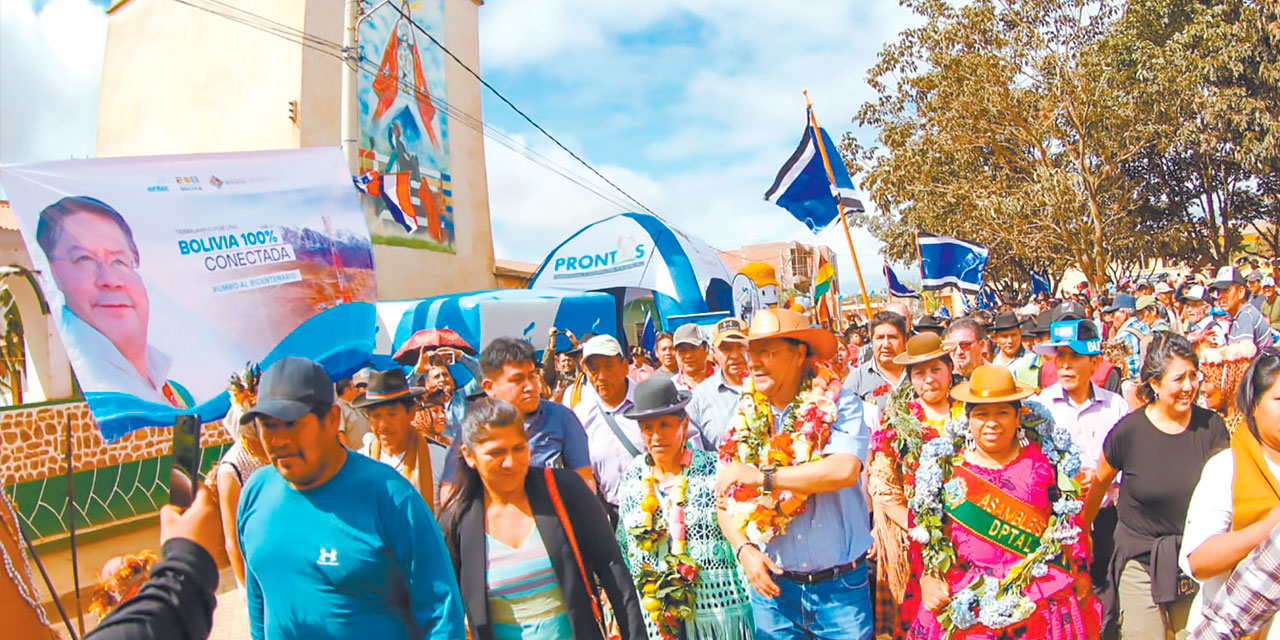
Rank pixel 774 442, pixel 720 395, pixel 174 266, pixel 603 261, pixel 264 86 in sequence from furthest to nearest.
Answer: pixel 264 86, pixel 603 261, pixel 720 395, pixel 174 266, pixel 774 442

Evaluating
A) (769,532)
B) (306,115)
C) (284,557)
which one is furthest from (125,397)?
(306,115)

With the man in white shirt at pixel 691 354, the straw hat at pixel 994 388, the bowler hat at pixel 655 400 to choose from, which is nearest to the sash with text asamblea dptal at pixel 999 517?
the straw hat at pixel 994 388

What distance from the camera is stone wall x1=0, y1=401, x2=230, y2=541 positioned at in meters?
7.21

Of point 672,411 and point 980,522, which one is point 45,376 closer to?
point 672,411

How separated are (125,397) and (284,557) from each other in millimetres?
1913

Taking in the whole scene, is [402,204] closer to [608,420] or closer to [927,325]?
[927,325]

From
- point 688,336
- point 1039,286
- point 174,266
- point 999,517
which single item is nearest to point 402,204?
point 688,336

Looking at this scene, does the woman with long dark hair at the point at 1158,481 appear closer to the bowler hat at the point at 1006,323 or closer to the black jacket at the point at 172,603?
the bowler hat at the point at 1006,323

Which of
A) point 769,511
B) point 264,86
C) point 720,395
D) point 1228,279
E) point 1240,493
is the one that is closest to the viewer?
point 1240,493

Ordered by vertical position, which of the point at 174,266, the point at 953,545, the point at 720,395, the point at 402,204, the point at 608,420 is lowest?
the point at 953,545

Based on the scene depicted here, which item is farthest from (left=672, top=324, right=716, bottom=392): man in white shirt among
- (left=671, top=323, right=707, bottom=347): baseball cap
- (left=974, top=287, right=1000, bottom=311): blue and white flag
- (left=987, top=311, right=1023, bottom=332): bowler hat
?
(left=974, top=287, right=1000, bottom=311): blue and white flag

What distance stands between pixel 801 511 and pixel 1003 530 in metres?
0.81

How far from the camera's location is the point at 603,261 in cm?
1150

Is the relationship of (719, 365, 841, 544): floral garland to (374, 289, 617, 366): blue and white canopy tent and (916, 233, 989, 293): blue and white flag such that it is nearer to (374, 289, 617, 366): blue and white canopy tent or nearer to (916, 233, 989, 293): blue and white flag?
(374, 289, 617, 366): blue and white canopy tent
